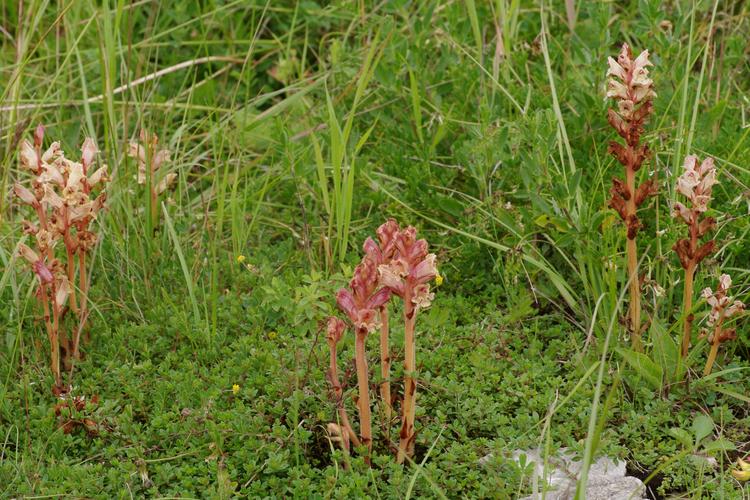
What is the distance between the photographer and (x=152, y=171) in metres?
3.51

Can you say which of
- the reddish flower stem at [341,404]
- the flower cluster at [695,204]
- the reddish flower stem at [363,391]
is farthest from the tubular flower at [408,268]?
the flower cluster at [695,204]

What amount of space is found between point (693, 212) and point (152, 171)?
5.92 ft

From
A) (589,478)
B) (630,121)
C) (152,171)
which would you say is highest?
(630,121)

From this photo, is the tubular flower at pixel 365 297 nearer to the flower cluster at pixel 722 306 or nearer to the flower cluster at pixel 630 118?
the flower cluster at pixel 630 118

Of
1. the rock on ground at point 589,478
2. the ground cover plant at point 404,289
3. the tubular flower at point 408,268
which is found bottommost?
the rock on ground at point 589,478

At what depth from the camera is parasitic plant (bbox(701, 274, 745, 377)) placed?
9.09 feet

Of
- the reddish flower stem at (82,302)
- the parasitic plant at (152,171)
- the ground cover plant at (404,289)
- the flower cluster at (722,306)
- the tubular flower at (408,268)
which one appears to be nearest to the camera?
the tubular flower at (408,268)

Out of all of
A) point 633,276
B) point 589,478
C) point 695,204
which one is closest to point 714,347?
point 633,276

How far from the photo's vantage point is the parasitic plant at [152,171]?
3.42 metres

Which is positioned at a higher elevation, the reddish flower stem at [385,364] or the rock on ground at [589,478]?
the reddish flower stem at [385,364]

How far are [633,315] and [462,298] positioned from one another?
1.98 ft

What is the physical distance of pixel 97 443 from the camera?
2783 millimetres

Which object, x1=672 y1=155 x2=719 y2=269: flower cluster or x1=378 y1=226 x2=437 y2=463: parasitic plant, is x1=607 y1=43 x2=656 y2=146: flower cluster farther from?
x1=378 y1=226 x2=437 y2=463: parasitic plant

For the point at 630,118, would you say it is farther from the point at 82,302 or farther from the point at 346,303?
the point at 82,302
